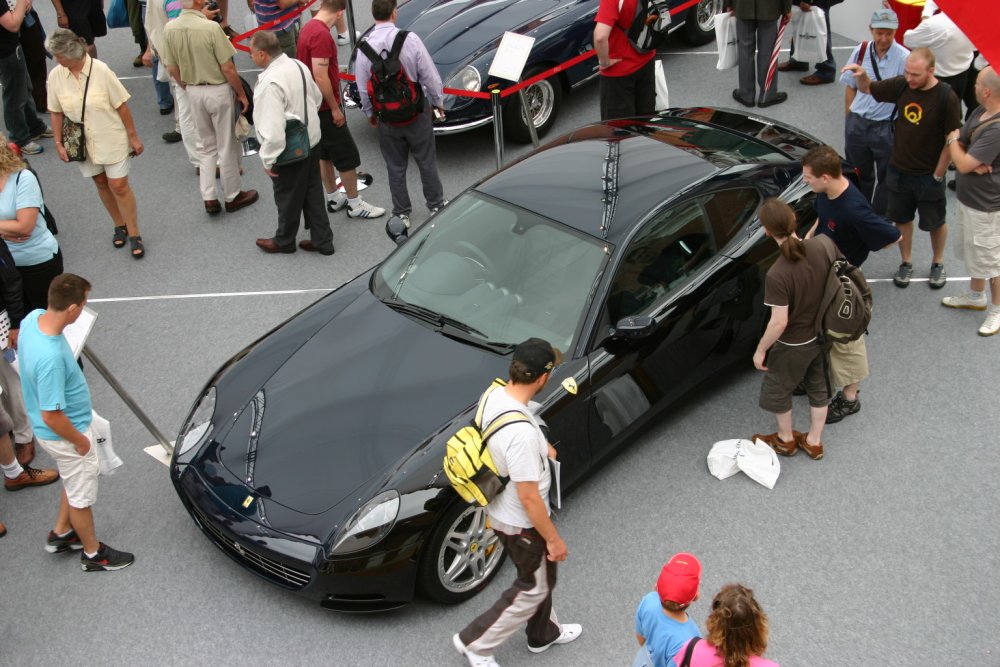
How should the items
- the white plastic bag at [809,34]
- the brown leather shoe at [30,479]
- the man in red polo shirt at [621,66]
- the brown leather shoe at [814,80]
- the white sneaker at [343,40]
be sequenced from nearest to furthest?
the brown leather shoe at [30,479] → the man in red polo shirt at [621,66] → the white plastic bag at [809,34] → the brown leather shoe at [814,80] → the white sneaker at [343,40]

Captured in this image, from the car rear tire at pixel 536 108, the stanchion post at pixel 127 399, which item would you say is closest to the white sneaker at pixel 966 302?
the car rear tire at pixel 536 108

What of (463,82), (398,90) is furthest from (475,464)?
(463,82)

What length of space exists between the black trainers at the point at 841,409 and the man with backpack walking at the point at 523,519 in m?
2.22

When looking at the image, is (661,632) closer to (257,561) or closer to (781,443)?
(257,561)

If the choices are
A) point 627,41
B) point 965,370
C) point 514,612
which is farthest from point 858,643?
point 627,41

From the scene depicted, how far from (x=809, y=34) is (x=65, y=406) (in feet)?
24.7

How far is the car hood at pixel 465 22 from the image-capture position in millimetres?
8750

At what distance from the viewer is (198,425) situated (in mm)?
5234

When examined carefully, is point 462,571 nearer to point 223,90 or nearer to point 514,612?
point 514,612

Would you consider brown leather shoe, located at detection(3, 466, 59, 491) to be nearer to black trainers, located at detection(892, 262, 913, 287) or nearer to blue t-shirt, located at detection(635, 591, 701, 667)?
blue t-shirt, located at detection(635, 591, 701, 667)

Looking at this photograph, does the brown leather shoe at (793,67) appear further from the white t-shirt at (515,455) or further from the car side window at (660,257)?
the white t-shirt at (515,455)

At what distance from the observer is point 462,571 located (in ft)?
15.4

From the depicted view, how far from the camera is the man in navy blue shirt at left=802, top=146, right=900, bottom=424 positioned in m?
5.37

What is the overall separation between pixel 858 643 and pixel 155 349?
4.89 metres
